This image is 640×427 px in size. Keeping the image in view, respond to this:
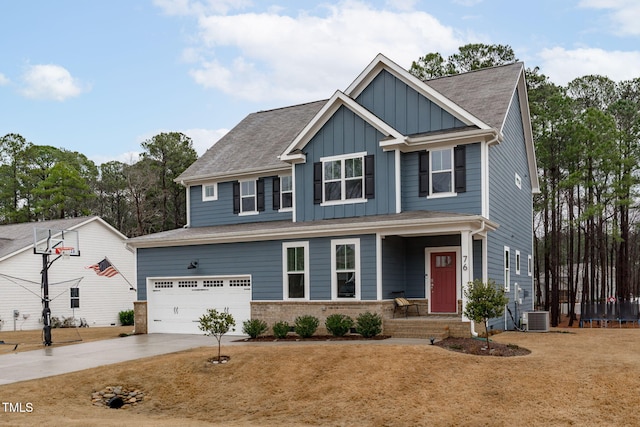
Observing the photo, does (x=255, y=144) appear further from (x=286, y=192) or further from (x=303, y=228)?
(x=303, y=228)

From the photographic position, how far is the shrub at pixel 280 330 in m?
18.3

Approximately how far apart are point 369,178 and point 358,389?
9.16 meters

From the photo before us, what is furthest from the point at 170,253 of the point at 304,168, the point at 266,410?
the point at 266,410

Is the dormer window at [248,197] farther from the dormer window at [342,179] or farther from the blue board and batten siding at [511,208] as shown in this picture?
the blue board and batten siding at [511,208]

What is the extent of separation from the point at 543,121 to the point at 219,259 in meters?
18.4

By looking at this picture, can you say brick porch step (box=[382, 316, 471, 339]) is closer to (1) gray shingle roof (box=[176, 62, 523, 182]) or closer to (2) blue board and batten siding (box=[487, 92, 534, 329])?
(2) blue board and batten siding (box=[487, 92, 534, 329])

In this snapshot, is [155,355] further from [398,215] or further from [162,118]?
[162,118]

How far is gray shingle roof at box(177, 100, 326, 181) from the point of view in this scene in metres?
23.7

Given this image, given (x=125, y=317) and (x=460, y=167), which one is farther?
(x=125, y=317)

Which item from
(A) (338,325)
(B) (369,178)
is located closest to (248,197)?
(B) (369,178)

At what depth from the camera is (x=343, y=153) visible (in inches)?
792

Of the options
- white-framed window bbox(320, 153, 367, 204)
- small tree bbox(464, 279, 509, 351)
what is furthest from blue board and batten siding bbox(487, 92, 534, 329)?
small tree bbox(464, 279, 509, 351)

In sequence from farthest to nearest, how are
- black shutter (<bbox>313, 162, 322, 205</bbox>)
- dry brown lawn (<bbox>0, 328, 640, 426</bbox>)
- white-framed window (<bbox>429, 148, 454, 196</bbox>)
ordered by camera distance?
black shutter (<bbox>313, 162, 322, 205</bbox>) < white-framed window (<bbox>429, 148, 454, 196</bbox>) < dry brown lawn (<bbox>0, 328, 640, 426</bbox>)

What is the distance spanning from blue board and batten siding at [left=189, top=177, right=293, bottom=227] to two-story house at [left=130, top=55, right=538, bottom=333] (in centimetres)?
7
